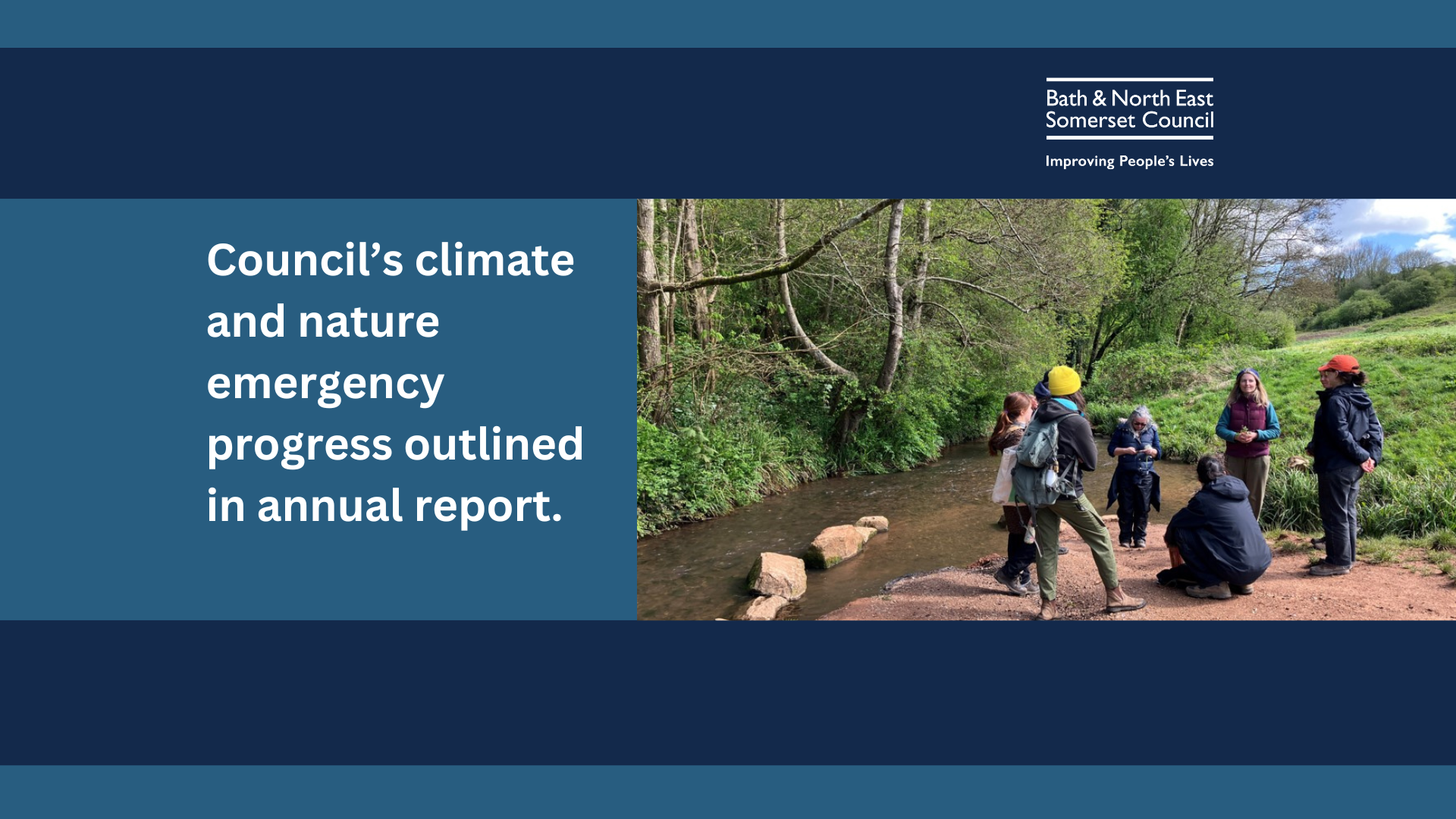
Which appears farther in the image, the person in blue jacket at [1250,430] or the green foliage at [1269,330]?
the green foliage at [1269,330]

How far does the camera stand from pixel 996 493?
6535 mm

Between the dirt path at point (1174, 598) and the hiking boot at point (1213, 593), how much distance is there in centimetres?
4

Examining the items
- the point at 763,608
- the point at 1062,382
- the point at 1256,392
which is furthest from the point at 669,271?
the point at 1062,382

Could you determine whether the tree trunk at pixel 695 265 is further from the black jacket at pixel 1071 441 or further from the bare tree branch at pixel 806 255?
the black jacket at pixel 1071 441

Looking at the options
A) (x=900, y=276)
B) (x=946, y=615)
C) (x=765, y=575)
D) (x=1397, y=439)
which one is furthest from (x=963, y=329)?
(x=946, y=615)

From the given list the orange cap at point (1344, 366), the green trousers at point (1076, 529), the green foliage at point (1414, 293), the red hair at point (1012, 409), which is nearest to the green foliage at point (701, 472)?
the red hair at point (1012, 409)

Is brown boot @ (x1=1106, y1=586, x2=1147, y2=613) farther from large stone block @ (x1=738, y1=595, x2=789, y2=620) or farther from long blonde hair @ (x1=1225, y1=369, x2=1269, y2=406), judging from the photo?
large stone block @ (x1=738, y1=595, x2=789, y2=620)

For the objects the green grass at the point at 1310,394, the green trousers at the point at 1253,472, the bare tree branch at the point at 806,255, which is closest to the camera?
the green trousers at the point at 1253,472

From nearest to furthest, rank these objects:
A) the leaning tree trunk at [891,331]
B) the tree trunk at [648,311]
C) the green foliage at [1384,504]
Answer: the green foliage at [1384,504], the tree trunk at [648,311], the leaning tree trunk at [891,331]

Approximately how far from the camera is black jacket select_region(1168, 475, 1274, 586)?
5.84m

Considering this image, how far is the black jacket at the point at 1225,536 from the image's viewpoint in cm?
584

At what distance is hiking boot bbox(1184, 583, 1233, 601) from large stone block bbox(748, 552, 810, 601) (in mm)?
3415

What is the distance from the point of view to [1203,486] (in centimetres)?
605

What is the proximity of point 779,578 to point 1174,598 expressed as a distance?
3470 mm
